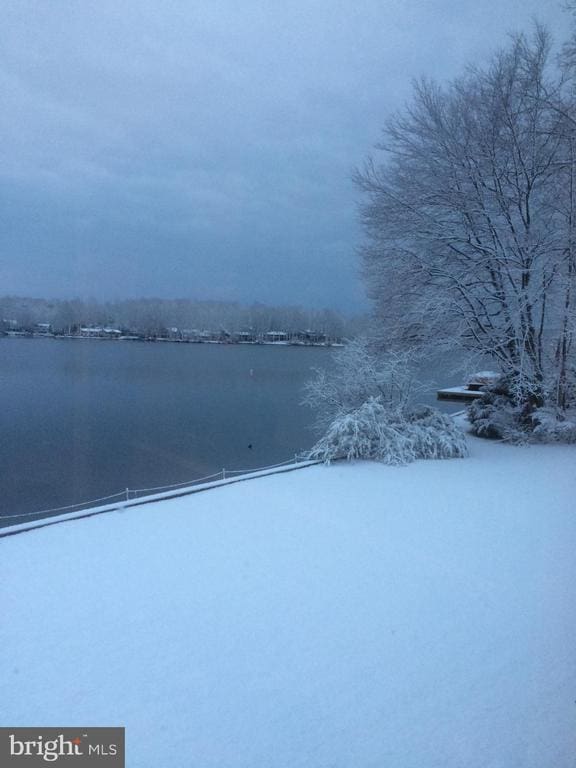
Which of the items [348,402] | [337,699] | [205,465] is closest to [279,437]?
[205,465]

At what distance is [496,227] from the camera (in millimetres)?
10828

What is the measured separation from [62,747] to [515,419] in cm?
1077

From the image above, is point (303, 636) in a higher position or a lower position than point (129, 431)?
higher

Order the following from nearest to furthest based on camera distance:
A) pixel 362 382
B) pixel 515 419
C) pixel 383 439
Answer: pixel 383 439
pixel 362 382
pixel 515 419

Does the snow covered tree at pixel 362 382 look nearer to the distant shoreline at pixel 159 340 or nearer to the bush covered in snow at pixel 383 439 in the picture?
the bush covered in snow at pixel 383 439

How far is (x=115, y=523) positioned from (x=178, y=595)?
7.22 feet

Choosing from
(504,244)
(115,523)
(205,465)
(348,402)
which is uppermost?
(504,244)

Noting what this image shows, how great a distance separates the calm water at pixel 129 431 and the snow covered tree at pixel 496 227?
621 cm

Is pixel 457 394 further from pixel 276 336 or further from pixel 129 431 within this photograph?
pixel 276 336

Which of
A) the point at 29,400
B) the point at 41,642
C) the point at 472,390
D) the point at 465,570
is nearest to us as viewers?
the point at 41,642

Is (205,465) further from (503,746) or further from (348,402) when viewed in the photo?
(503,746)

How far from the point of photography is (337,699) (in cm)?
282

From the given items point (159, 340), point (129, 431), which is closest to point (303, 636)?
point (129, 431)

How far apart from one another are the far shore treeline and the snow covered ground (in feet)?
250
